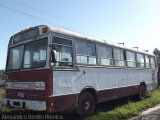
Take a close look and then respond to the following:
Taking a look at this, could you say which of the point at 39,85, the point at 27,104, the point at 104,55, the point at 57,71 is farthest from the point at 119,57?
the point at 27,104

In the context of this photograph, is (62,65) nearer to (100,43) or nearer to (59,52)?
(59,52)

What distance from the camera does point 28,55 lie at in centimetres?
930

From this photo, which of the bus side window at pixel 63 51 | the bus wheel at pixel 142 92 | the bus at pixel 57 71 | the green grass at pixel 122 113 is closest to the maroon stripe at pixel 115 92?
the bus at pixel 57 71

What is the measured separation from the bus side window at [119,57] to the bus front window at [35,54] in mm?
4746

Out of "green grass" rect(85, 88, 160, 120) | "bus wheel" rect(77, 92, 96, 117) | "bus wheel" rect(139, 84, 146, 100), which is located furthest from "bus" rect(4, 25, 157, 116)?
"bus wheel" rect(139, 84, 146, 100)

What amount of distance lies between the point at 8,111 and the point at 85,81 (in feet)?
11.0

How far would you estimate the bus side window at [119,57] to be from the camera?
1277 cm

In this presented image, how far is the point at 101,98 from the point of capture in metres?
11.0

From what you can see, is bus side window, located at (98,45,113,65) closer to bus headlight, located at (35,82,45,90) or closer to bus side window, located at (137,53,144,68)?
bus headlight, located at (35,82,45,90)

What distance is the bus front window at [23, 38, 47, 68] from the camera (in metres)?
8.72

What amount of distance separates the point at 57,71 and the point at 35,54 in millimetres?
1017

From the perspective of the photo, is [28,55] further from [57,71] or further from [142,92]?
[142,92]

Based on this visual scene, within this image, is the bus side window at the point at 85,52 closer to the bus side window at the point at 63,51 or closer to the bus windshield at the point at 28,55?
the bus side window at the point at 63,51

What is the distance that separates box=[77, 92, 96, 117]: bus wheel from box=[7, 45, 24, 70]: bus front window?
254 centimetres
